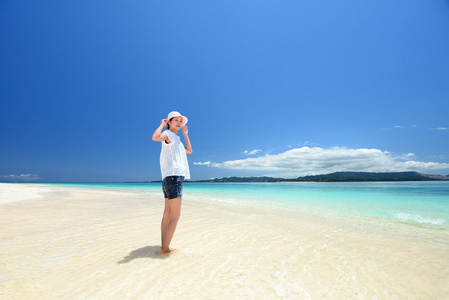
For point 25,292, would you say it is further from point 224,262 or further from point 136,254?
point 224,262

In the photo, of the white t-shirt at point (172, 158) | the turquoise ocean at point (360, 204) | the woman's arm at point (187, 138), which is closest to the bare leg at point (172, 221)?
the white t-shirt at point (172, 158)

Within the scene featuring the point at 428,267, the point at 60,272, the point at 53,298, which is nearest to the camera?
the point at 53,298

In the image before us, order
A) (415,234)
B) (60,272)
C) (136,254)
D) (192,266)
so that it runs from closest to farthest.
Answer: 1. (60,272)
2. (192,266)
3. (136,254)
4. (415,234)

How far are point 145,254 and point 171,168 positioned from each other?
1502 mm

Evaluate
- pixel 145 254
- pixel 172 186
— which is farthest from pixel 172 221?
pixel 145 254

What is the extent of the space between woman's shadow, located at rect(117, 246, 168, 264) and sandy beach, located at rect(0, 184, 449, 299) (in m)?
0.02

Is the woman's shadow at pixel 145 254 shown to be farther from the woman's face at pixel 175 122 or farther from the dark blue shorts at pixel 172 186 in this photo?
the woman's face at pixel 175 122

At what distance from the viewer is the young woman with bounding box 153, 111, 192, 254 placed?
323 cm

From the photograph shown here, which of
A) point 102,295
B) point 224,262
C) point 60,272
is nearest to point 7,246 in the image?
point 60,272

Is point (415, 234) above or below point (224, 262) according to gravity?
below

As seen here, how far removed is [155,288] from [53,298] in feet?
3.31

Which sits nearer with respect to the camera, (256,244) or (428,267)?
(428,267)

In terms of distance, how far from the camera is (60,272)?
271 centimetres

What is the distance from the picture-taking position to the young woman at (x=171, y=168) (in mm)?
3227
